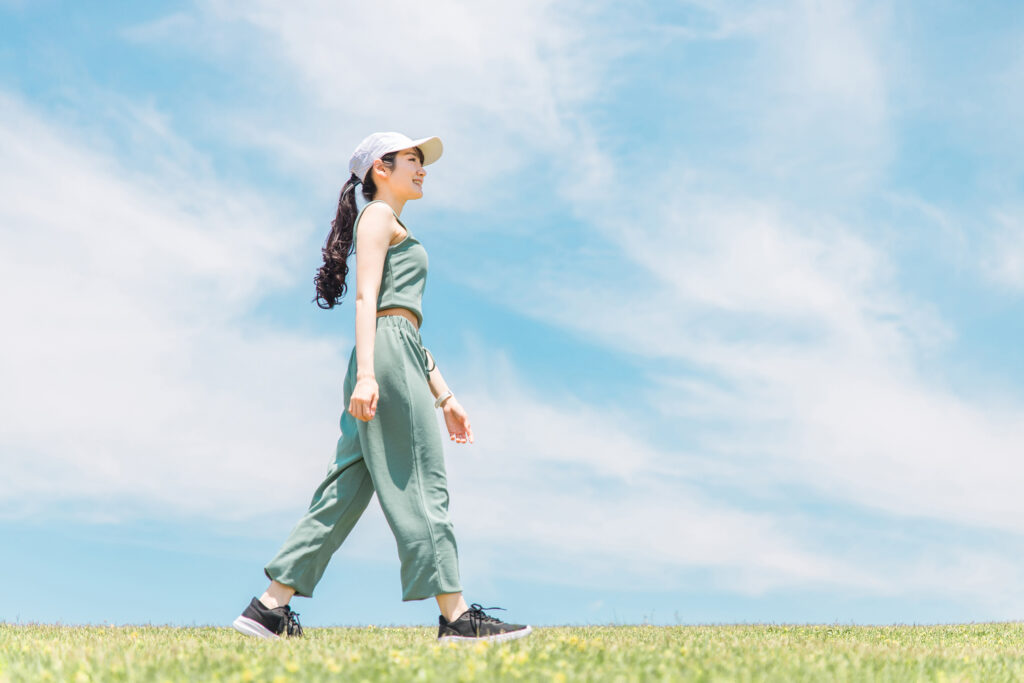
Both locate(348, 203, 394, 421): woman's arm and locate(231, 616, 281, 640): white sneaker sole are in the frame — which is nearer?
locate(348, 203, 394, 421): woman's arm

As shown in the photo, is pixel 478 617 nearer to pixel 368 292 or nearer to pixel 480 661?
pixel 480 661

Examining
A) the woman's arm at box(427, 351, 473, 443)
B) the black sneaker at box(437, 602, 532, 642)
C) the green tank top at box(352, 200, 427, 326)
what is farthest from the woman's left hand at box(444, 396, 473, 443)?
the black sneaker at box(437, 602, 532, 642)

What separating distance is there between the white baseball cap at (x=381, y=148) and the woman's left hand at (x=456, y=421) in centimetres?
181

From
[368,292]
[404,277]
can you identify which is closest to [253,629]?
[368,292]

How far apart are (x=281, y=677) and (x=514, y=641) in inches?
78.4

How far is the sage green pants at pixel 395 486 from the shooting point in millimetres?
6113

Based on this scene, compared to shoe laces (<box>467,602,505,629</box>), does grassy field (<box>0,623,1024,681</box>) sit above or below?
below

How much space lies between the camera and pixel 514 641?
5.77 metres

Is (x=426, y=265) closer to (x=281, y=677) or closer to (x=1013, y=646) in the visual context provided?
(x=281, y=677)

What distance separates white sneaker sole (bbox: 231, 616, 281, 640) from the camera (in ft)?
20.7

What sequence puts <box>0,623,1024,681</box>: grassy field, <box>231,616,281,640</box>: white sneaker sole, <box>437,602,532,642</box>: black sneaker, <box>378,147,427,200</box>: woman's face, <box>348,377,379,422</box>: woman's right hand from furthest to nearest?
<box>378,147,427,200</box>: woman's face → <box>231,616,281,640</box>: white sneaker sole → <box>437,602,532,642</box>: black sneaker → <box>348,377,379,422</box>: woman's right hand → <box>0,623,1024,681</box>: grassy field

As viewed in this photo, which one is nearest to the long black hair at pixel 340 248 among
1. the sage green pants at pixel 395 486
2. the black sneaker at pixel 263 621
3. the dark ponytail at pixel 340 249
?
the dark ponytail at pixel 340 249

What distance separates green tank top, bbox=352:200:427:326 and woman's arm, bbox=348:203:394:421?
9cm

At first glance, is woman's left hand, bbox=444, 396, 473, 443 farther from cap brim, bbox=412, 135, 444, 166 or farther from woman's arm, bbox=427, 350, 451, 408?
cap brim, bbox=412, 135, 444, 166
